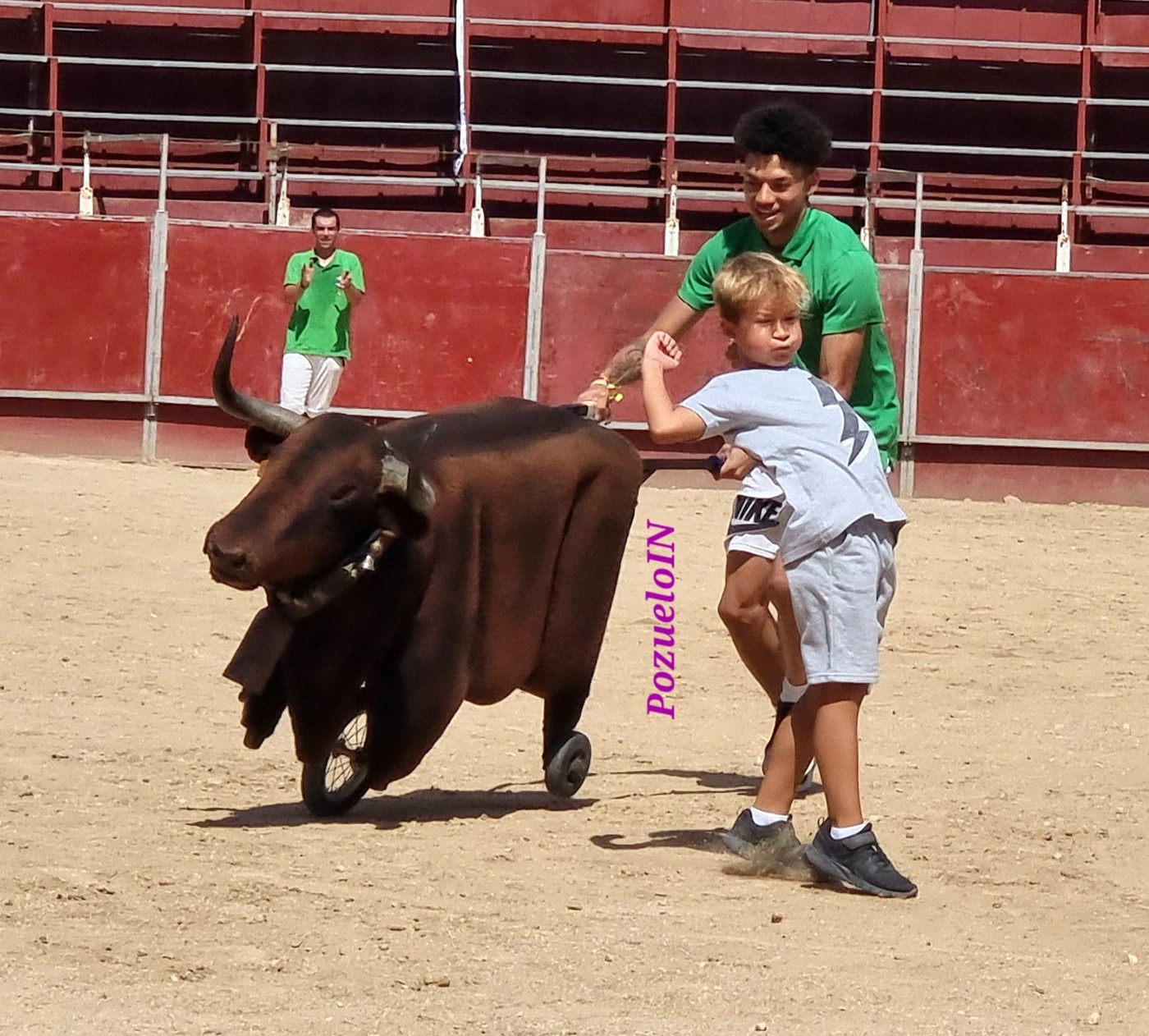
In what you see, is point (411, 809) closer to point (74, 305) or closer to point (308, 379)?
point (308, 379)

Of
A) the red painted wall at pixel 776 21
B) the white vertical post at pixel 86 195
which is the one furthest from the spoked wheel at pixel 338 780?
the red painted wall at pixel 776 21

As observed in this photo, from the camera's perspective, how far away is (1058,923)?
184 inches

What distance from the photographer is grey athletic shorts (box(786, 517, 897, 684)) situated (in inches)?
188

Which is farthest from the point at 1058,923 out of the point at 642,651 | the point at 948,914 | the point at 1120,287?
the point at 1120,287

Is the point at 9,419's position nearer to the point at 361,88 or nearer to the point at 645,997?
the point at 361,88

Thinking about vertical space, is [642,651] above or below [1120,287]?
below

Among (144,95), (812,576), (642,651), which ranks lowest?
(642,651)

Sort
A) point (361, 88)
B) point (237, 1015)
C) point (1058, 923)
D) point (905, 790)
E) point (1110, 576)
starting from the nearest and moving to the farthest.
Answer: point (237, 1015) < point (1058, 923) < point (905, 790) < point (1110, 576) < point (361, 88)

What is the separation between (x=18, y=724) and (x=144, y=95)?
1524 centimetres

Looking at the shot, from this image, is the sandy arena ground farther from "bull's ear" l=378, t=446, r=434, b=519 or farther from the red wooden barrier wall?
the red wooden barrier wall

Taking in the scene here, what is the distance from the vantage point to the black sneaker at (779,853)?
16.4ft

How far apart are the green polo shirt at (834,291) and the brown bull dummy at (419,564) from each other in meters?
0.59

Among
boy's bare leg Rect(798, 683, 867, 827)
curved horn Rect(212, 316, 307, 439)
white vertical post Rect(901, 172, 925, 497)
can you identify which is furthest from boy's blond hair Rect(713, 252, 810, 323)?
white vertical post Rect(901, 172, 925, 497)

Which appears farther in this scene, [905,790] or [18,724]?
[18,724]
